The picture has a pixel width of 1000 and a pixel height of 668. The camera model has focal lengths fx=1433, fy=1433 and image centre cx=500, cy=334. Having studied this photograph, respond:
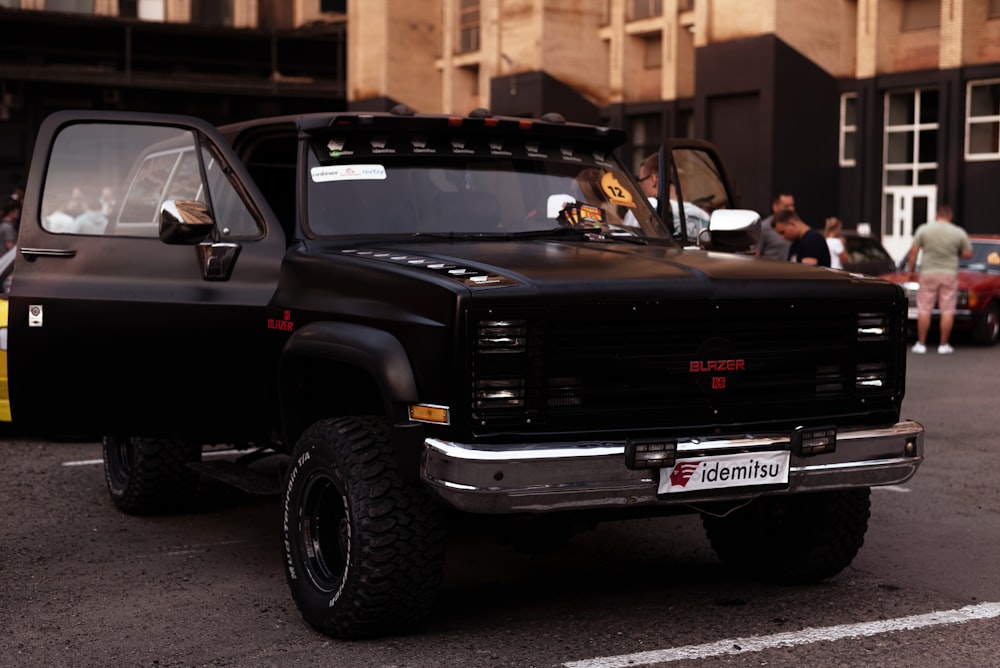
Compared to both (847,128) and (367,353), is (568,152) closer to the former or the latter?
(367,353)

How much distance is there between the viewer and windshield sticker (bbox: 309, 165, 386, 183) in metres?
6.09

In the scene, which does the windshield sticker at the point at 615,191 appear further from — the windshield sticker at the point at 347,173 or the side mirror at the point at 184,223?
the side mirror at the point at 184,223

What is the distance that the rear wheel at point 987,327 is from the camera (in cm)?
2058

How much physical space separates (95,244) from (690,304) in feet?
9.02

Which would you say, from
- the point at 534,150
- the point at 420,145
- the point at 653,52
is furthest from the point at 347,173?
the point at 653,52

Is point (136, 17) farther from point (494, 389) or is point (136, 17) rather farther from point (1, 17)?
point (494, 389)

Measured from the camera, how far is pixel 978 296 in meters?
20.5

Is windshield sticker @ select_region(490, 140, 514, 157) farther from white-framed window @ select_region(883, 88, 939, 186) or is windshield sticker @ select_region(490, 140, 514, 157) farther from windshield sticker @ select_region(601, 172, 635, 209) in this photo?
white-framed window @ select_region(883, 88, 939, 186)

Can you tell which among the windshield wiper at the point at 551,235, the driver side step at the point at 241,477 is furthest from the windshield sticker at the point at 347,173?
the driver side step at the point at 241,477

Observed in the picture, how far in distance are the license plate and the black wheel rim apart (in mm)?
1269

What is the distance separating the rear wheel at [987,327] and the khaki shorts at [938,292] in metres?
1.68

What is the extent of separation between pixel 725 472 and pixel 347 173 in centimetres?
212

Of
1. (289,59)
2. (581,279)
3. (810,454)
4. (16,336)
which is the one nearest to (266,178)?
(16,336)

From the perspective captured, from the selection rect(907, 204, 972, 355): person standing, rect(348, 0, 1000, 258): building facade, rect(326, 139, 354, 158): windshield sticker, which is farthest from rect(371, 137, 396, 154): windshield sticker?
rect(348, 0, 1000, 258): building facade
